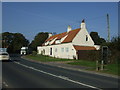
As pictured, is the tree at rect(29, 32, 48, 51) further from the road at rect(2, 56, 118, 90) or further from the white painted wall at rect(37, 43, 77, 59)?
the road at rect(2, 56, 118, 90)

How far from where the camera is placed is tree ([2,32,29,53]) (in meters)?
106

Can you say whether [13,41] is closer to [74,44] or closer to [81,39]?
[81,39]

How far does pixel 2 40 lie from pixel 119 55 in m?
87.6

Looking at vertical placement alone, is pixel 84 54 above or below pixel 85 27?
below

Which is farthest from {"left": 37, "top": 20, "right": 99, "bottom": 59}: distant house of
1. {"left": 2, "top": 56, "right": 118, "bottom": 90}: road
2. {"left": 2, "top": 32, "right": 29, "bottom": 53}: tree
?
{"left": 2, "top": 32, "right": 29, "bottom": 53}: tree

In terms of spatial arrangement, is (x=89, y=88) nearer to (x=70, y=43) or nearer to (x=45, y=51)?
(x=70, y=43)

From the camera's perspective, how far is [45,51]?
62.5m

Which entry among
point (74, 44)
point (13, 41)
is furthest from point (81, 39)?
point (13, 41)

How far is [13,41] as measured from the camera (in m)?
111

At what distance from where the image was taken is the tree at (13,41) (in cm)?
10556

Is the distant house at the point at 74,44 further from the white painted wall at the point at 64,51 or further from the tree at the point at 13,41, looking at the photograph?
the tree at the point at 13,41

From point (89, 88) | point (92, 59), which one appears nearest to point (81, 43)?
point (92, 59)

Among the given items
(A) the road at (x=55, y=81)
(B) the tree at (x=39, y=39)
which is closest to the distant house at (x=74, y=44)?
(A) the road at (x=55, y=81)

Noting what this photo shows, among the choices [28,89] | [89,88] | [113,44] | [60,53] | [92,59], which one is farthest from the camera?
[60,53]
